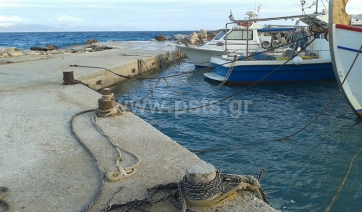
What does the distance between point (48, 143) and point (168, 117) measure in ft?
16.1

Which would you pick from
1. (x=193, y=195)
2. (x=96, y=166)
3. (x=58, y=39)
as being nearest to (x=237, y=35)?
(x=96, y=166)

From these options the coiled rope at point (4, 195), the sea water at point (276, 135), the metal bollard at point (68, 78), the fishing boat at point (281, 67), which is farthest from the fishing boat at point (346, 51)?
the coiled rope at point (4, 195)

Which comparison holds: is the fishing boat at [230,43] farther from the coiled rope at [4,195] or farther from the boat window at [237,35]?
the coiled rope at [4,195]

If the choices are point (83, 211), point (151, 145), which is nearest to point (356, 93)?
point (151, 145)

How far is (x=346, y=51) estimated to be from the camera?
8.23 meters

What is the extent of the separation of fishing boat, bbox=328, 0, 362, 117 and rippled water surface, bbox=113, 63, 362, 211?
32.1 inches

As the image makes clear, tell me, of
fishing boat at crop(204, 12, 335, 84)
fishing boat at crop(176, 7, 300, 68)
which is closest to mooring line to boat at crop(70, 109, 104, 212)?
fishing boat at crop(204, 12, 335, 84)

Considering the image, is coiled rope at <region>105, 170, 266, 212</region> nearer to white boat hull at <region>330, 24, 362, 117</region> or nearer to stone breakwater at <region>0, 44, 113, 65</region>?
white boat hull at <region>330, 24, 362, 117</region>

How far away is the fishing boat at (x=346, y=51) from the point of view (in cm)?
795

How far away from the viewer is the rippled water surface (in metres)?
5.27

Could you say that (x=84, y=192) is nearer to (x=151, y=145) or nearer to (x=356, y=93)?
(x=151, y=145)

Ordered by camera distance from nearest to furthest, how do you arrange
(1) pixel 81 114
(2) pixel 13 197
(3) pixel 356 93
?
(2) pixel 13 197, (1) pixel 81 114, (3) pixel 356 93

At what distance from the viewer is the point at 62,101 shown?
7.22 m

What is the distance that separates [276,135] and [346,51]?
9.07ft
